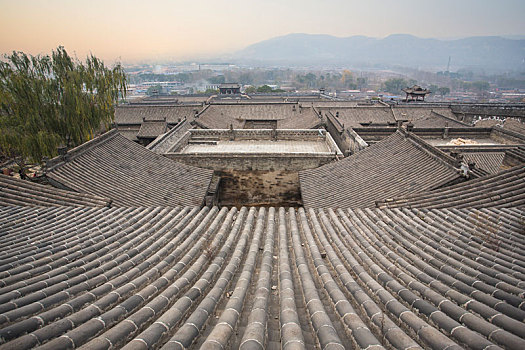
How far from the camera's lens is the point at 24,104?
15.3 m

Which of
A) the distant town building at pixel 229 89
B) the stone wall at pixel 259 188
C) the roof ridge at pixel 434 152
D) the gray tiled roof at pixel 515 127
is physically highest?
the distant town building at pixel 229 89

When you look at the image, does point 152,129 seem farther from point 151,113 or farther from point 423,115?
point 423,115

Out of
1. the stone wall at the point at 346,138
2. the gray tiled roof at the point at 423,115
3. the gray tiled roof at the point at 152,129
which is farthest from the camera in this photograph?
the gray tiled roof at the point at 423,115

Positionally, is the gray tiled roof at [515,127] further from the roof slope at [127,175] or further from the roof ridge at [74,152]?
the roof ridge at [74,152]

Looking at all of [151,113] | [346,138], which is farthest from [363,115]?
[151,113]

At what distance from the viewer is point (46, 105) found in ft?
52.6

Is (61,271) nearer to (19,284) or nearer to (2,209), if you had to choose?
(19,284)

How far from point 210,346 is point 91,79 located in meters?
20.7

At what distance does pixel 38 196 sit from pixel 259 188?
10025mm

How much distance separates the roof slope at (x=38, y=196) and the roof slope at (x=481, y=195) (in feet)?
29.1

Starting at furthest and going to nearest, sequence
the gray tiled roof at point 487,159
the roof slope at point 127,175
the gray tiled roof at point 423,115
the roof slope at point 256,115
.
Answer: the gray tiled roof at point 423,115, the roof slope at point 256,115, the gray tiled roof at point 487,159, the roof slope at point 127,175

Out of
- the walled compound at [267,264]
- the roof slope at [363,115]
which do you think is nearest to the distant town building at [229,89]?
the roof slope at [363,115]

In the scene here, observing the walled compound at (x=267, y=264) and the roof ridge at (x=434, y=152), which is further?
the roof ridge at (x=434, y=152)

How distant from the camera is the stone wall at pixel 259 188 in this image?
1557 cm
